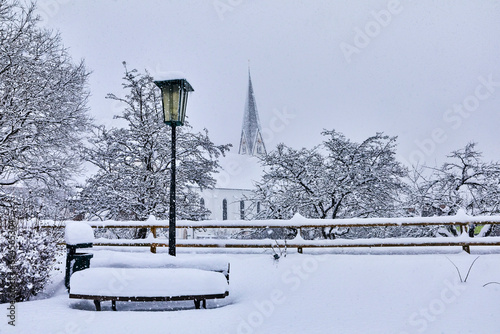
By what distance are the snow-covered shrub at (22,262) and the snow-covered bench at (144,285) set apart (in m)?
1.12

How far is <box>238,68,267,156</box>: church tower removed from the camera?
65938mm

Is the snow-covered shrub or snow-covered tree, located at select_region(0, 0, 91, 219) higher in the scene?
snow-covered tree, located at select_region(0, 0, 91, 219)

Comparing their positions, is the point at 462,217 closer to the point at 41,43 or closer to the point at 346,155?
the point at 346,155

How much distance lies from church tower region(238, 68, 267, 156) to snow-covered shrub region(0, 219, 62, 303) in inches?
2349

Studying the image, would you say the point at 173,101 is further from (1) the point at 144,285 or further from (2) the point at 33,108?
(2) the point at 33,108

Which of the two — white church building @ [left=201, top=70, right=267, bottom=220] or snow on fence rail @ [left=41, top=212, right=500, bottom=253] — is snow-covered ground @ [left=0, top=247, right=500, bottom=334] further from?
white church building @ [left=201, top=70, right=267, bottom=220]

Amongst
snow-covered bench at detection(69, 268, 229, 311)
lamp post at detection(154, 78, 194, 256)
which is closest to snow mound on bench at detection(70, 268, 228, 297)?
snow-covered bench at detection(69, 268, 229, 311)

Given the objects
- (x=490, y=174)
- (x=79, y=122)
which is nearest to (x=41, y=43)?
(x=79, y=122)

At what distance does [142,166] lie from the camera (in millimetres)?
17328

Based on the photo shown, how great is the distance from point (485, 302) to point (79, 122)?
1464cm

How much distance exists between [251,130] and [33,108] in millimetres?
54860

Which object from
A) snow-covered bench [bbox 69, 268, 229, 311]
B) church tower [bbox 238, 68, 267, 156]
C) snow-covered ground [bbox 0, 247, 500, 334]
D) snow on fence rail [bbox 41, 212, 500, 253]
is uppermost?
church tower [bbox 238, 68, 267, 156]

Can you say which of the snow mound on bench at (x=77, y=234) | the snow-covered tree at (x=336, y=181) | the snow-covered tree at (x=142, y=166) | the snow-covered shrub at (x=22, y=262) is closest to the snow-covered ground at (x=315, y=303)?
the snow-covered shrub at (x=22, y=262)

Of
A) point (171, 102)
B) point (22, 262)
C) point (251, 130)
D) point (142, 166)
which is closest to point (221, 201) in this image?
point (251, 130)
